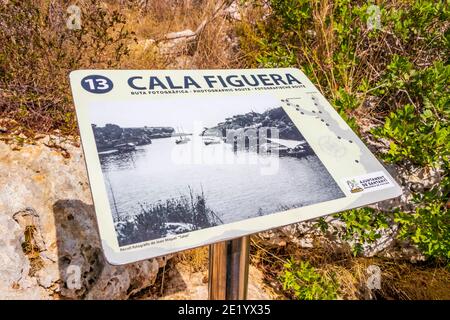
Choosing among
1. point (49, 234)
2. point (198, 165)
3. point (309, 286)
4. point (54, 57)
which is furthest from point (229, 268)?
point (54, 57)

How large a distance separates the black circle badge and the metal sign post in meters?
0.69

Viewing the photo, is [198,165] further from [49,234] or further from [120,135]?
[49,234]

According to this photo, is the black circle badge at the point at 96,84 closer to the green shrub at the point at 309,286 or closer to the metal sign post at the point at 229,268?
the metal sign post at the point at 229,268

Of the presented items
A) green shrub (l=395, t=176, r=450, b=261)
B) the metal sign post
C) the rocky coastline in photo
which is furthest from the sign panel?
green shrub (l=395, t=176, r=450, b=261)

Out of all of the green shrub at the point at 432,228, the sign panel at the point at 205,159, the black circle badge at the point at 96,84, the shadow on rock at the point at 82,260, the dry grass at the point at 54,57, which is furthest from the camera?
the dry grass at the point at 54,57

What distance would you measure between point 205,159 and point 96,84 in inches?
19.3

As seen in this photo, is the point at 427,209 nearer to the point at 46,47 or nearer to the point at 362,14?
the point at 362,14

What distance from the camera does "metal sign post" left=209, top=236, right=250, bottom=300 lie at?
141 centimetres

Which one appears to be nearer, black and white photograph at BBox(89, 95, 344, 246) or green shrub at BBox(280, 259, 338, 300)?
black and white photograph at BBox(89, 95, 344, 246)

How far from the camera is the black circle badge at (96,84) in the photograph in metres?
1.39

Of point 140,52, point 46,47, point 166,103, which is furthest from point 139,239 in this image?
point 140,52

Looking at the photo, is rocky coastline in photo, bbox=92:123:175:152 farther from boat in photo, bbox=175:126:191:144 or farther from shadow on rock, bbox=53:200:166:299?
shadow on rock, bbox=53:200:166:299

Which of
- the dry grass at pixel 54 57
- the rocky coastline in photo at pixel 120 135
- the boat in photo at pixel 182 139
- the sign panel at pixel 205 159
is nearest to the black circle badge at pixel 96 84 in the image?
the sign panel at pixel 205 159

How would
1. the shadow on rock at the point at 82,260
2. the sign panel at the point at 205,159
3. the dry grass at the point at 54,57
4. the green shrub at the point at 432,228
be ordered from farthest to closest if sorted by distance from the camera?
the dry grass at the point at 54,57, the shadow on rock at the point at 82,260, the green shrub at the point at 432,228, the sign panel at the point at 205,159
